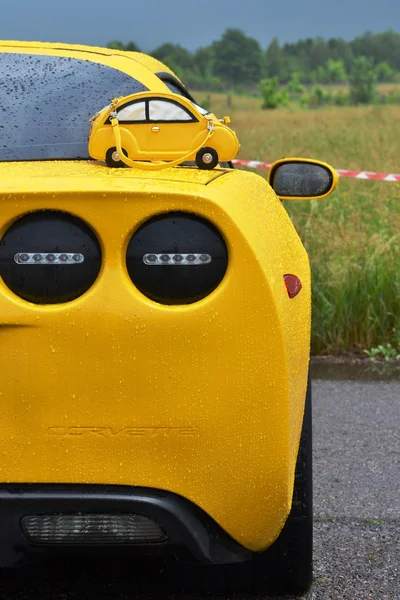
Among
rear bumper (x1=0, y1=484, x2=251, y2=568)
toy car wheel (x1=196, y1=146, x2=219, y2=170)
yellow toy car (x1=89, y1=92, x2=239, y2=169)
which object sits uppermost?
yellow toy car (x1=89, y1=92, x2=239, y2=169)

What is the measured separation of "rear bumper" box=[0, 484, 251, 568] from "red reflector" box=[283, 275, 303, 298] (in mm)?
534

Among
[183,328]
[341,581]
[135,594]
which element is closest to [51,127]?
[183,328]

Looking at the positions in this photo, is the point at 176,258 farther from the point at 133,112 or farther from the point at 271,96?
the point at 271,96

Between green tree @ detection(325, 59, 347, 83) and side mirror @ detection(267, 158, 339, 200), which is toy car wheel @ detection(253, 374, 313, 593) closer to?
side mirror @ detection(267, 158, 339, 200)

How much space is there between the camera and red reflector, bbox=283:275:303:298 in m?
2.51

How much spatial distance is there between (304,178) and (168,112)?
0.92 m

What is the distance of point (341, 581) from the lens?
3.18m

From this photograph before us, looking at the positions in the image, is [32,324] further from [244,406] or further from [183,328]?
[244,406]

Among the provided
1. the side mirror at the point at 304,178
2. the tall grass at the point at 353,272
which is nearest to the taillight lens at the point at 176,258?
the side mirror at the point at 304,178

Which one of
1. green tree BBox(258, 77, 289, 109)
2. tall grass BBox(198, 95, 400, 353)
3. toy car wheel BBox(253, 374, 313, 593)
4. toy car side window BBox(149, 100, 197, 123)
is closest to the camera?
toy car side window BBox(149, 100, 197, 123)

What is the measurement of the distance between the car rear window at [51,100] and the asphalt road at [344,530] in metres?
1.20

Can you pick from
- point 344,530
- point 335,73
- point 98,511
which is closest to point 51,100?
point 98,511

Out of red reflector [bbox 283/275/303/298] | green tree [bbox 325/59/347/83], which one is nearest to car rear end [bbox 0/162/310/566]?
red reflector [bbox 283/275/303/298]

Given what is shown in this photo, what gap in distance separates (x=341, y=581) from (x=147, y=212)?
1454mm
